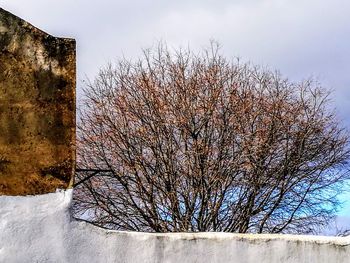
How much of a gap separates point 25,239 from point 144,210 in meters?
13.2

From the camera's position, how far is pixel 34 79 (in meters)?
5.41

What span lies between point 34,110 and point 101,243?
107cm

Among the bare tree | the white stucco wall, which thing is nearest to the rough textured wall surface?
the white stucco wall

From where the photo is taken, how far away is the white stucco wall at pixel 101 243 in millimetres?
5195

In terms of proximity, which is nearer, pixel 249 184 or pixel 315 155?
pixel 249 184

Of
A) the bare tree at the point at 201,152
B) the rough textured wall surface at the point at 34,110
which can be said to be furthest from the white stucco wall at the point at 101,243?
the bare tree at the point at 201,152

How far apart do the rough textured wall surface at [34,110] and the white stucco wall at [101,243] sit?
155 millimetres

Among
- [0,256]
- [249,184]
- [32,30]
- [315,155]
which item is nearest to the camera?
[0,256]

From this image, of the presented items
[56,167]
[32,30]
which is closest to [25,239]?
[56,167]

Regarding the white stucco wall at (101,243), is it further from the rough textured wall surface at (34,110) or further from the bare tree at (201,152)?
the bare tree at (201,152)

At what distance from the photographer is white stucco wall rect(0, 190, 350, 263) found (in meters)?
5.20

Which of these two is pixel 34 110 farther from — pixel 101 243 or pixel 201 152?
pixel 201 152

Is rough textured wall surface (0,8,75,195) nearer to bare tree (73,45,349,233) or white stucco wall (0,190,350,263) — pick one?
white stucco wall (0,190,350,263)

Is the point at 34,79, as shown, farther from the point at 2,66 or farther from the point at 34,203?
the point at 34,203
